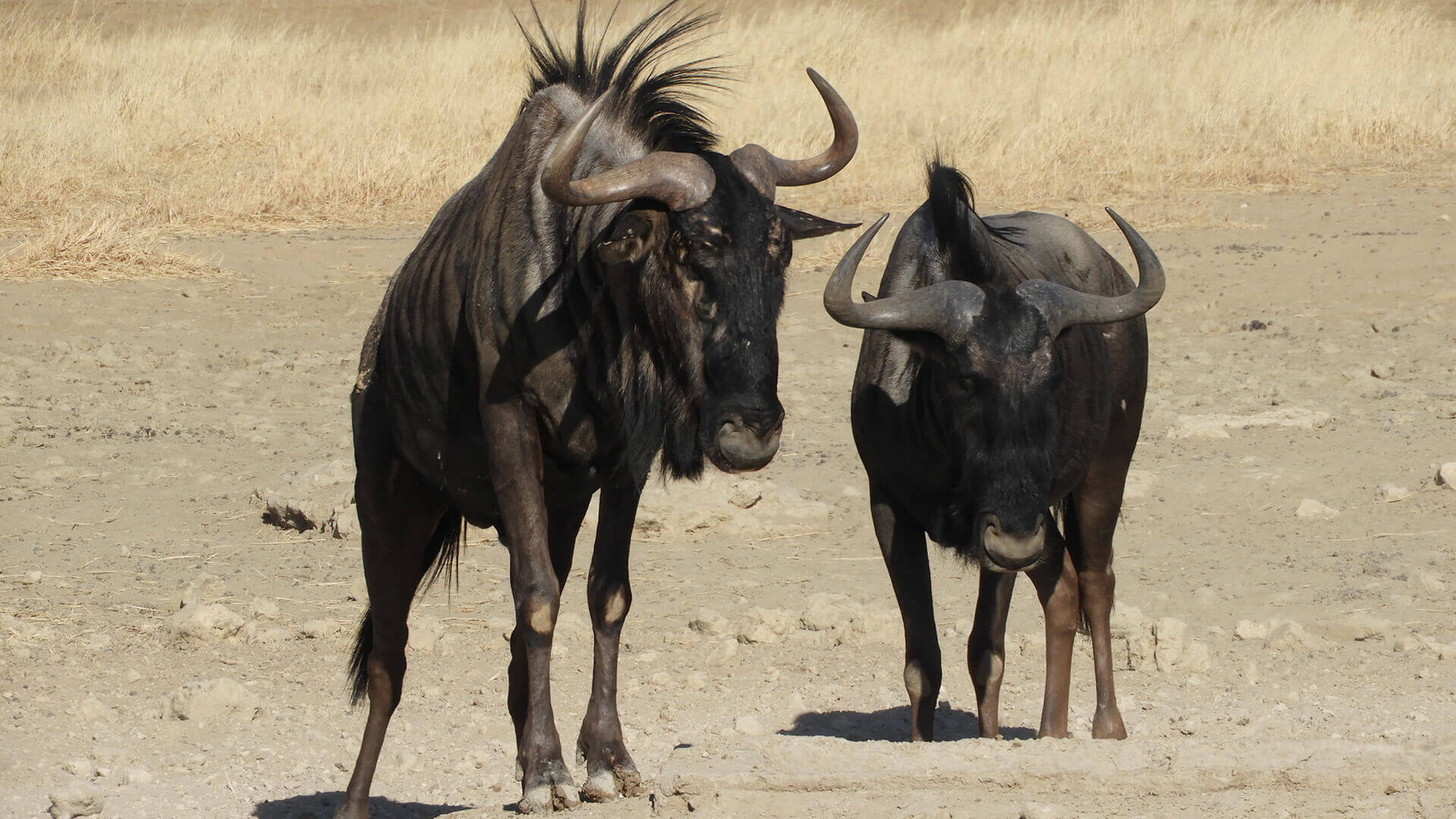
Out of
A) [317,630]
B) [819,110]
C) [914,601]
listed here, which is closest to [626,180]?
[914,601]

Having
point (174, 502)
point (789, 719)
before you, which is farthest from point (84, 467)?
point (789, 719)

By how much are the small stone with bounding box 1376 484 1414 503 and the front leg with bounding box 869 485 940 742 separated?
12.6 feet

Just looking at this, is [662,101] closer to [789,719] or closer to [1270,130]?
[789,719]

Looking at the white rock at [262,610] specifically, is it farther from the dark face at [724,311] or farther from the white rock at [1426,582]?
the white rock at [1426,582]

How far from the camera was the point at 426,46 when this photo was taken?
67.0ft

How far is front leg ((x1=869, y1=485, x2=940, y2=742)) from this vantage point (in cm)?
518

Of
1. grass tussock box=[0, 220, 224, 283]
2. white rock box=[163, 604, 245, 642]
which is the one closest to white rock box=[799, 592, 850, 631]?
white rock box=[163, 604, 245, 642]

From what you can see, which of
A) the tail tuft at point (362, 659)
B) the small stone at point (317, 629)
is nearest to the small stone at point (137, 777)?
the tail tuft at point (362, 659)

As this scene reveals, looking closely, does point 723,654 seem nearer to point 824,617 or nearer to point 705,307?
point 824,617

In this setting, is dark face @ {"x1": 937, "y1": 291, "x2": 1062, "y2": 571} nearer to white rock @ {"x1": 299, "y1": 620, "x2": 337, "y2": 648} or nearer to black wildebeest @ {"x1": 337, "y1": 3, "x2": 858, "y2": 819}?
black wildebeest @ {"x1": 337, "y1": 3, "x2": 858, "y2": 819}

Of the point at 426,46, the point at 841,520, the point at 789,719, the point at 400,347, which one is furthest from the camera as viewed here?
the point at 426,46

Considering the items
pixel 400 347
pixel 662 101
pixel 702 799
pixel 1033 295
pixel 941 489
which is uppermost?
pixel 662 101

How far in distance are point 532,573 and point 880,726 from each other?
A: 2.25m

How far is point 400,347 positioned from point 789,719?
2.19m
